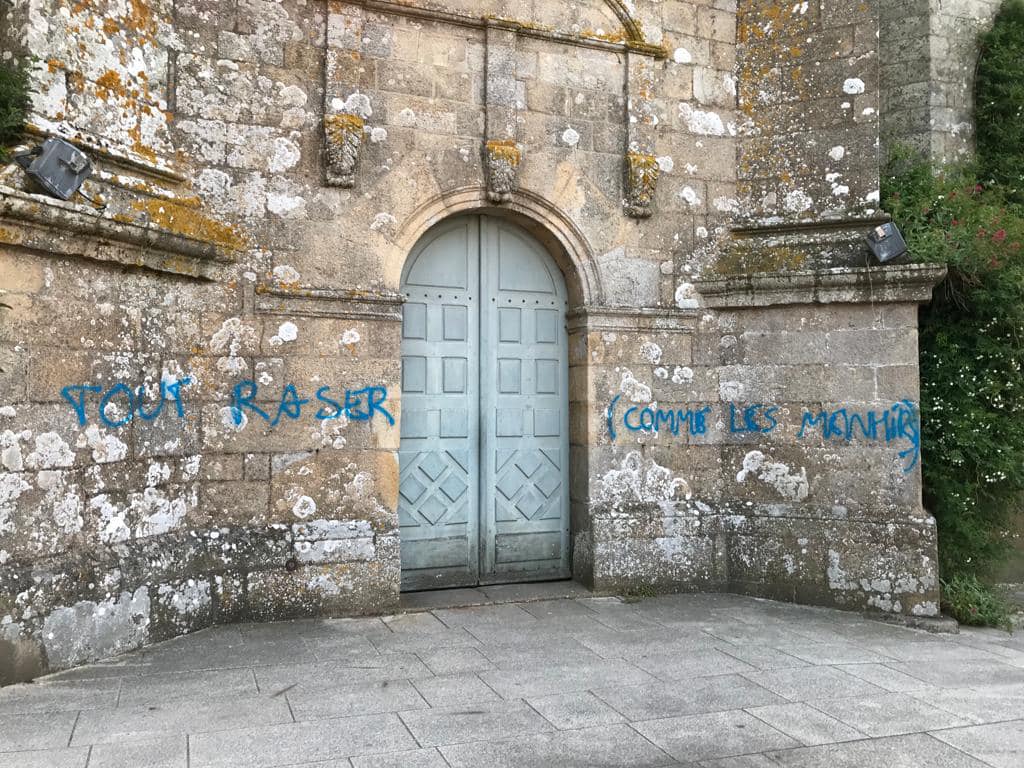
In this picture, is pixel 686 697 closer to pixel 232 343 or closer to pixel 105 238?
pixel 232 343

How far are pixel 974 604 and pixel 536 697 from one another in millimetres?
3291

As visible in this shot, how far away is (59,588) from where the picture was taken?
3994 mm

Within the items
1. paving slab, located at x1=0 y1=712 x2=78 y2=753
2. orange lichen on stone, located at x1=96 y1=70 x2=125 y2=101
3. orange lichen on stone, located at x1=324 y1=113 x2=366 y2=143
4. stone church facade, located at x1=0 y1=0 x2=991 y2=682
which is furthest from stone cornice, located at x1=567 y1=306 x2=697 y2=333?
paving slab, located at x1=0 y1=712 x2=78 y2=753

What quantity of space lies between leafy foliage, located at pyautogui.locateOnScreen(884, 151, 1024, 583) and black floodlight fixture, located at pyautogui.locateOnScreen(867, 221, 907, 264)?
0.40ft

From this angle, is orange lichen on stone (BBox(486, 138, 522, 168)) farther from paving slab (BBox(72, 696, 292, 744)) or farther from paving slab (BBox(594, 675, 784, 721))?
paving slab (BBox(72, 696, 292, 744))

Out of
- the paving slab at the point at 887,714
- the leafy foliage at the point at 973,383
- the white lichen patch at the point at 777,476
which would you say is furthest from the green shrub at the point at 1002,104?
the paving slab at the point at 887,714

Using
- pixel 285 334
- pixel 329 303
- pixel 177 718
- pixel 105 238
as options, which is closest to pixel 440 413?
pixel 329 303

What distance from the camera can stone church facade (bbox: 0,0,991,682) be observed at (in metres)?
4.45

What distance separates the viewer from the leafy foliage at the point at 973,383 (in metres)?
5.52

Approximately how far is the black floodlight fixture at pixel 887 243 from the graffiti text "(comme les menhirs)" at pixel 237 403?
3369 mm

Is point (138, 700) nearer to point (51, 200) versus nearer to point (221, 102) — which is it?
point (51, 200)

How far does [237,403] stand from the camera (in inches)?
196

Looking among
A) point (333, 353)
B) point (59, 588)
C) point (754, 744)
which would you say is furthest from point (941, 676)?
point (59, 588)

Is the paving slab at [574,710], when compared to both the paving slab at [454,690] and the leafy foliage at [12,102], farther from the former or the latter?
the leafy foliage at [12,102]
